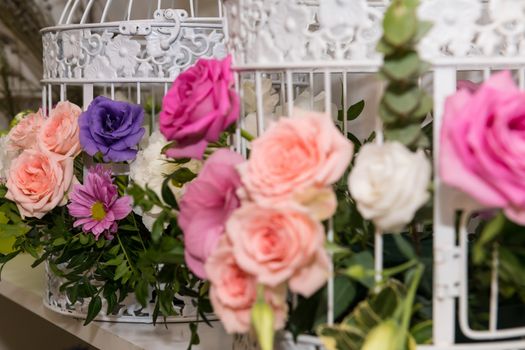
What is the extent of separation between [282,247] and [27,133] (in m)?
0.60

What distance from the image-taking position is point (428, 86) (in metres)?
1.11

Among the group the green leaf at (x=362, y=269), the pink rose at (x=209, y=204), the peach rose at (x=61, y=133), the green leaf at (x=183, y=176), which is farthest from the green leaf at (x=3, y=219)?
the green leaf at (x=362, y=269)

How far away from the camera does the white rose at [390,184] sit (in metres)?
0.55

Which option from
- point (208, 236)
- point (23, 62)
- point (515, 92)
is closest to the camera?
point (515, 92)

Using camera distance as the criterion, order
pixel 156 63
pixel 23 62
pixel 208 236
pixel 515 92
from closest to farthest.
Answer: pixel 515 92
pixel 208 236
pixel 156 63
pixel 23 62

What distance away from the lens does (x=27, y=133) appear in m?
1.07

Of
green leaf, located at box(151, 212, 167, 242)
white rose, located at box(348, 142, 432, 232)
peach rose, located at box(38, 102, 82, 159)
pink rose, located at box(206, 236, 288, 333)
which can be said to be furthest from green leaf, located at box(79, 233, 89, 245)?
white rose, located at box(348, 142, 432, 232)

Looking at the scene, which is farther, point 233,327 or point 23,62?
point 23,62

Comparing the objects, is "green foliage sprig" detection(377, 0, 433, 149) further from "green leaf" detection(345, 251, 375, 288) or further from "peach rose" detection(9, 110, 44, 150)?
"peach rose" detection(9, 110, 44, 150)

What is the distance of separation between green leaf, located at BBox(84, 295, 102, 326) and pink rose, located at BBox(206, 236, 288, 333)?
16.4 inches

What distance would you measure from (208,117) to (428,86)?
50 centimetres

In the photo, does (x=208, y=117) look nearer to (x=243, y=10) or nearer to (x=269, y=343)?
(x=243, y=10)

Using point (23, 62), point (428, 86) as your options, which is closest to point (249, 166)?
point (428, 86)

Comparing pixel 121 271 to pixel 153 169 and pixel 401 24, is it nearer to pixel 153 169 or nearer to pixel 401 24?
pixel 153 169
